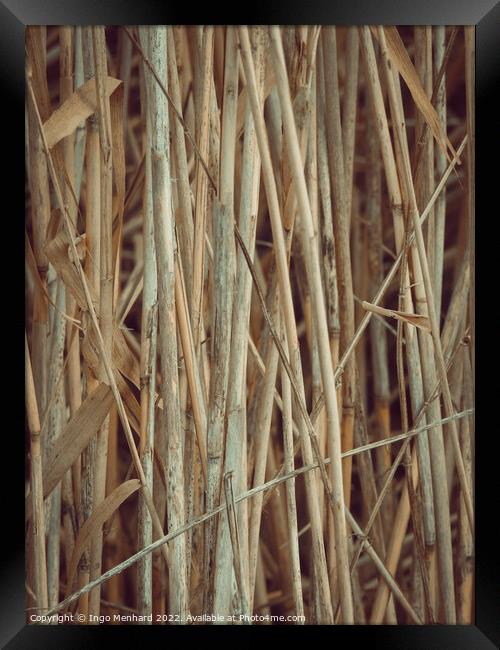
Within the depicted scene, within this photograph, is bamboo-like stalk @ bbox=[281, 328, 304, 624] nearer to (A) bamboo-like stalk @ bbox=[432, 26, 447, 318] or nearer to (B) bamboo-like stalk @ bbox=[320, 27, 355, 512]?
(B) bamboo-like stalk @ bbox=[320, 27, 355, 512]

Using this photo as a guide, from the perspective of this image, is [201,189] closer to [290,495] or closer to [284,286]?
[284,286]

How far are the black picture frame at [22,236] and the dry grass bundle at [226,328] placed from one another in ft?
0.04

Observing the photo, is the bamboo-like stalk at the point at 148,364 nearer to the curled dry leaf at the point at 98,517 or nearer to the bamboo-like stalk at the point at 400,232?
the curled dry leaf at the point at 98,517

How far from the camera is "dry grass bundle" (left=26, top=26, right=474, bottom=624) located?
606 mm

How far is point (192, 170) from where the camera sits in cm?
68

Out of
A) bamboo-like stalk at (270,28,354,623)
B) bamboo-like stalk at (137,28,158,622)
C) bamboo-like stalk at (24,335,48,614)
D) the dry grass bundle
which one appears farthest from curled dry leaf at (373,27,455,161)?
bamboo-like stalk at (24,335,48,614)

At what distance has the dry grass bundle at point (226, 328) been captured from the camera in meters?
0.61

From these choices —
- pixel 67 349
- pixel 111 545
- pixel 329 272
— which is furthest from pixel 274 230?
pixel 111 545

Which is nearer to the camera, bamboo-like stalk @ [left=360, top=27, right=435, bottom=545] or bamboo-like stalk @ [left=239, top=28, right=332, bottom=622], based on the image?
bamboo-like stalk @ [left=239, top=28, right=332, bottom=622]

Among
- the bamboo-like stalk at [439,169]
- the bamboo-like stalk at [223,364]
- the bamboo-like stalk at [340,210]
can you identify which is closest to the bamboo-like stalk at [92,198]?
the bamboo-like stalk at [223,364]

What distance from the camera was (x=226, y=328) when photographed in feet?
1.99

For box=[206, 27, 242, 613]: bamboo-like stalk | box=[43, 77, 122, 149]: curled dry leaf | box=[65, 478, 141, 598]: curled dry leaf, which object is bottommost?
box=[65, 478, 141, 598]: curled dry leaf

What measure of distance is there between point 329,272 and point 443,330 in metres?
0.13

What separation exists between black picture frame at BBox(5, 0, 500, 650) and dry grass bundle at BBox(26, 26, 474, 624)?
0.01 metres
